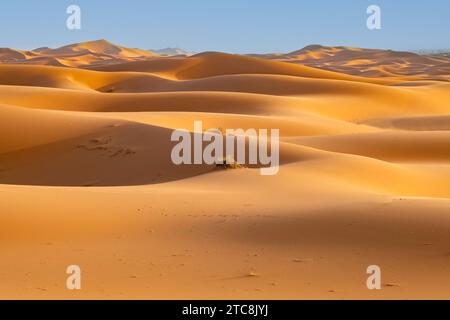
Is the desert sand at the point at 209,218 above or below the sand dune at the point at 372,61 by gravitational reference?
below

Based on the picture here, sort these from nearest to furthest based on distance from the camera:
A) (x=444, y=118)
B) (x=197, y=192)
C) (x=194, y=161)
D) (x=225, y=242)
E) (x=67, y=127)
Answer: (x=225, y=242) → (x=197, y=192) → (x=194, y=161) → (x=67, y=127) → (x=444, y=118)

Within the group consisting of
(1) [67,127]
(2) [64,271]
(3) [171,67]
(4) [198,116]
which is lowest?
(2) [64,271]

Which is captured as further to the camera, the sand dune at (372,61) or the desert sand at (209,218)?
the sand dune at (372,61)

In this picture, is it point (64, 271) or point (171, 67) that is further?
point (171, 67)

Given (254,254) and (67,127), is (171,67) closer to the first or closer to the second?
(67,127)

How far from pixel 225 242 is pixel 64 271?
159 cm

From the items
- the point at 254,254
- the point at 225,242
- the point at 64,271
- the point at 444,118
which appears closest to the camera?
the point at 64,271

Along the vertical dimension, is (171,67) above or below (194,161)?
above

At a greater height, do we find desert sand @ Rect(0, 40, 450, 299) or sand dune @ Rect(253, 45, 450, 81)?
sand dune @ Rect(253, 45, 450, 81)

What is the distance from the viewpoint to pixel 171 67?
173ft

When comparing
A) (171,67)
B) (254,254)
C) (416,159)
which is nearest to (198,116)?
(416,159)

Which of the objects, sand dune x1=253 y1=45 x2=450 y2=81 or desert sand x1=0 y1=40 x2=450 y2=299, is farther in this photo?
sand dune x1=253 y1=45 x2=450 y2=81

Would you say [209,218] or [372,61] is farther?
[372,61]

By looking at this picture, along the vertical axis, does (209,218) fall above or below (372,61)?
below
